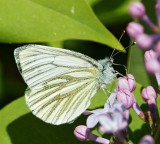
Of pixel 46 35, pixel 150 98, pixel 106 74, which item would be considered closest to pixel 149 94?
pixel 150 98

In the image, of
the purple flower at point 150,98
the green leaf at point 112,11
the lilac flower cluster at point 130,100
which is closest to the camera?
the lilac flower cluster at point 130,100

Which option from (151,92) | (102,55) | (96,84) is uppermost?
(151,92)

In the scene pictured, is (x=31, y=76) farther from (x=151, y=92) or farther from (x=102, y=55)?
(x=102, y=55)

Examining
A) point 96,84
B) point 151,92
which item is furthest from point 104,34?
point 151,92

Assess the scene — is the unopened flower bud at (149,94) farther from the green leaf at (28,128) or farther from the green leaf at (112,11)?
the green leaf at (112,11)

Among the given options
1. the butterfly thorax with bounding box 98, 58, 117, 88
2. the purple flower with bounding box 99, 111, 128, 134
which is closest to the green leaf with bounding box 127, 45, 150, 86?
the butterfly thorax with bounding box 98, 58, 117, 88

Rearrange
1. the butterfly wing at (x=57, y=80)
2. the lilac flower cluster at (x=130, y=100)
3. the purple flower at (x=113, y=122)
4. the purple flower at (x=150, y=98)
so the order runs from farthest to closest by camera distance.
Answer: the butterfly wing at (x=57, y=80)
the purple flower at (x=150, y=98)
the purple flower at (x=113, y=122)
the lilac flower cluster at (x=130, y=100)

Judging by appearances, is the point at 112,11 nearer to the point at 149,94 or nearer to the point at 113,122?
the point at 149,94

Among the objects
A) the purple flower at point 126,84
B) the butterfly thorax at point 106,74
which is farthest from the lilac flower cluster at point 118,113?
the butterfly thorax at point 106,74
